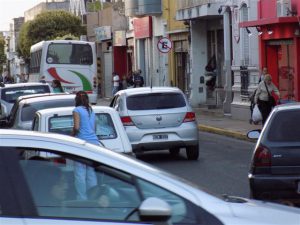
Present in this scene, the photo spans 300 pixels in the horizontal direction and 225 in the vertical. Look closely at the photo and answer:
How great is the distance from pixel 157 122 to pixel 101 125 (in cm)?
467

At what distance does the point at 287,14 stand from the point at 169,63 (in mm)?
16347

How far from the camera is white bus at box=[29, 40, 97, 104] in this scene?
33625mm

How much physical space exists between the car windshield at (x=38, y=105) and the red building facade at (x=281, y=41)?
33.5ft

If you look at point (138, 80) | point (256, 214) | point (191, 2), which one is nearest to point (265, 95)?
point (191, 2)

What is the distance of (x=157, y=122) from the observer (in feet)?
54.0

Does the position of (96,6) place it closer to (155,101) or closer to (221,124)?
(221,124)

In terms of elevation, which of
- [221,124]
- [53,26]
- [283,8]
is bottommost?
[221,124]

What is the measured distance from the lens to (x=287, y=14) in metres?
23.4

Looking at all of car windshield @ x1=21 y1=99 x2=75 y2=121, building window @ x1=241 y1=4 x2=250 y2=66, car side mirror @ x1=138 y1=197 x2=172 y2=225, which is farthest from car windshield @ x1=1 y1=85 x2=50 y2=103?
→ car side mirror @ x1=138 y1=197 x2=172 y2=225

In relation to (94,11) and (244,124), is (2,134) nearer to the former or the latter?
(244,124)

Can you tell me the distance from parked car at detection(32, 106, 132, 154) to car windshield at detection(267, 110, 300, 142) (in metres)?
2.80

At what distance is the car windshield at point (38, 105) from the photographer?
14.6 metres

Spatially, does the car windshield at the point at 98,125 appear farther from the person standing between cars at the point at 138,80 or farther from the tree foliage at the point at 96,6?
the tree foliage at the point at 96,6

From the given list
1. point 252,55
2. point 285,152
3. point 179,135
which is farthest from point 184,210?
point 252,55
